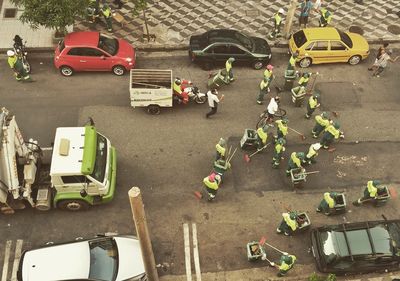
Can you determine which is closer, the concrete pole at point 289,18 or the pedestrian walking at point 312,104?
the pedestrian walking at point 312,104

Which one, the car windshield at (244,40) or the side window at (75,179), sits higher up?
the car windshield at (244,40)

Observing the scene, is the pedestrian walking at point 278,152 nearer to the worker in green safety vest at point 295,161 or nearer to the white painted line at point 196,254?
the worker in green safety vest at point 295,161

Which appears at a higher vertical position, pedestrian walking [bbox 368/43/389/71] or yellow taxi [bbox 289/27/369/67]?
yellow taxi [bbox 289/27/369/67]

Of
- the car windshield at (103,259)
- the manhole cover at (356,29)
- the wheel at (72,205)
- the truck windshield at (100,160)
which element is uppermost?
the manhole cover at (356,29)

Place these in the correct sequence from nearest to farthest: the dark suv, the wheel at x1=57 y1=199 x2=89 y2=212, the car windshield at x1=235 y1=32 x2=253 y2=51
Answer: the dark suv < the wheel at x1=57 y1=199 x2=89 y2=212 < the car windshield at x1=235 y1=32 x2=253 y2=51

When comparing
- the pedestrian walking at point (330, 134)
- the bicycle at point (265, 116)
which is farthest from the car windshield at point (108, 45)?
the pedestrian walking at point (330, 134)

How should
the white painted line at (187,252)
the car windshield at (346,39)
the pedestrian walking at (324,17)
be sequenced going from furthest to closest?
the pedestrian walking at (324,17) < the car windshield at (346,39) < the white painted line at (187,252)

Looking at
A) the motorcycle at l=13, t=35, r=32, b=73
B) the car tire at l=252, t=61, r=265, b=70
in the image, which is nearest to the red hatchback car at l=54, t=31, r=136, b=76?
the motorcycle at l=13, t=35, r=32, b=73

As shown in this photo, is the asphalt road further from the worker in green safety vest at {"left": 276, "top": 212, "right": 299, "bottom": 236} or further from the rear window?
the rear window
